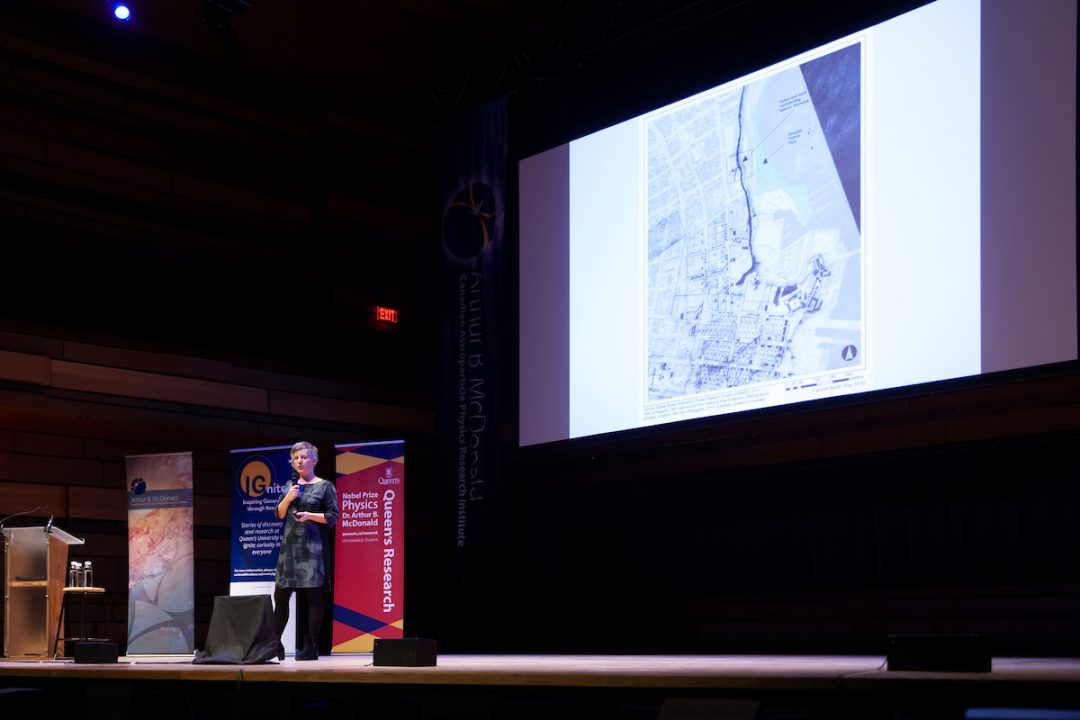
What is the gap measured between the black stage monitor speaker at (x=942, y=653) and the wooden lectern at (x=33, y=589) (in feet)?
16.3

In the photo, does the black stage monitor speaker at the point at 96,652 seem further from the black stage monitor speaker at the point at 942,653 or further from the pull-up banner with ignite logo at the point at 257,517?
the black stage monitor speaker at the point at 942,653

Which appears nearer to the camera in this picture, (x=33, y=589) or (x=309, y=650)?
(x=309, y=650)

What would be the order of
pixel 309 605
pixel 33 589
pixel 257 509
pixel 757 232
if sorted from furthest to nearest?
pixel 257 509 → pixel 33 589 → pixel 757 232 → pixel 309 605

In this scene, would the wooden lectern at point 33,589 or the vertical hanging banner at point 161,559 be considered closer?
the wooden lectern at point 33,589

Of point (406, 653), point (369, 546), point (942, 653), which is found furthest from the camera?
point (369, 546)

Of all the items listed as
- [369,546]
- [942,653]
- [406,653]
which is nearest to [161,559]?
[369,546]

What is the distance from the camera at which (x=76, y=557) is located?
7.93m

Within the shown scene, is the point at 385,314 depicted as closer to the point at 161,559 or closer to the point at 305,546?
the point at 161,559

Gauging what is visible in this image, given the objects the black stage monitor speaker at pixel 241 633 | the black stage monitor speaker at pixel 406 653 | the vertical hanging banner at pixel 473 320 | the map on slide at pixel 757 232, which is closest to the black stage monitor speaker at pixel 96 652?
the black stage monitor speaker at pixel 241 633

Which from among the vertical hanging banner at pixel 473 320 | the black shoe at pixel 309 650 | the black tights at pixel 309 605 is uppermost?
the vertical hanging banner at pixel 473 320

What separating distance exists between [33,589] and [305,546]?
2019 millimetres

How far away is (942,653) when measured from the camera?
2.69m

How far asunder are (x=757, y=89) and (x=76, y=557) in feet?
17.7

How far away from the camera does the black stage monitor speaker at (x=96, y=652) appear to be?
16.6 feet
